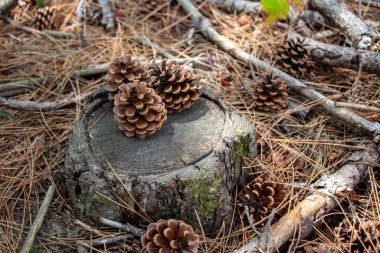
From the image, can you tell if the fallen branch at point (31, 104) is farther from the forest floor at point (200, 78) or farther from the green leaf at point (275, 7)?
the green leaf at point (275, 7)

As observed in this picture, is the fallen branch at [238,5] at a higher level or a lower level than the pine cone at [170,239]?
higher

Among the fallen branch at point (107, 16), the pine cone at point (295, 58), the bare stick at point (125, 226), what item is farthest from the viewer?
the fallen branch at point (107, 16)

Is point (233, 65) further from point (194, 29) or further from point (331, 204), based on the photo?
point (331, 204)

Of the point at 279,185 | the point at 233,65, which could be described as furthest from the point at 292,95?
the point at 279,185

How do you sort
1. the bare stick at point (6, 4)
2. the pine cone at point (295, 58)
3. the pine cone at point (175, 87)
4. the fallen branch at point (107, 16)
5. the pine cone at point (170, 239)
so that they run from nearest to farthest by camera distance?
the pine cone at point (170, 239), the pine cone at point (175, 87), the pine cone at point (295, 58), the bare stick at point (6, 4), the fallen branch at point (107, 16)

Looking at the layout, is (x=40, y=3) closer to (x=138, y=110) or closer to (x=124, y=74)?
(x=124, y=74)

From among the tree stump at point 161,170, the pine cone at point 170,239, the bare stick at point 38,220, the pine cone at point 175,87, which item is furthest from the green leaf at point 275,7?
the bare stick at point 38,220

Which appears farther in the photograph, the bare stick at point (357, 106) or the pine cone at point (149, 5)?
the pine cone at point (149, 5)
